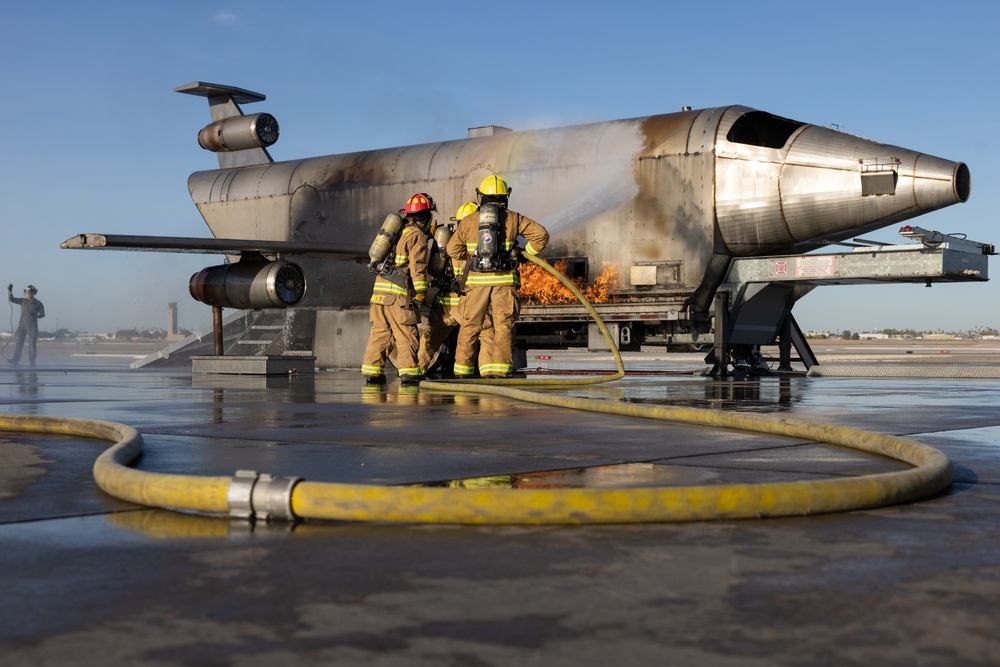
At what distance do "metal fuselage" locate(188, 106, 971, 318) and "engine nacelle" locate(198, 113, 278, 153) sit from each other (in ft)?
11.9

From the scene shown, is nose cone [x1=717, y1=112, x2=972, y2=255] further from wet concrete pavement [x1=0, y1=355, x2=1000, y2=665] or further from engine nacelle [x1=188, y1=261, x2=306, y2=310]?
wet concrete pavement [x1=0, y1=355, x2=1000, y2=665]

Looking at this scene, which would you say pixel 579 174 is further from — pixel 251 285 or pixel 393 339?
pixel 251 285

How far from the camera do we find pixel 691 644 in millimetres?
2123

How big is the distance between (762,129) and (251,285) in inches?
322

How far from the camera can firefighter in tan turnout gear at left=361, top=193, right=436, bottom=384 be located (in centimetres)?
1286

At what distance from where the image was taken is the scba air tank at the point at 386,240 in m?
13.0

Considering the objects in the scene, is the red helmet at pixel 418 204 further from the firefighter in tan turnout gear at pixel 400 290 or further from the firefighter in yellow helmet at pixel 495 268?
the firefighter in yellow helmet at pixel 495 268

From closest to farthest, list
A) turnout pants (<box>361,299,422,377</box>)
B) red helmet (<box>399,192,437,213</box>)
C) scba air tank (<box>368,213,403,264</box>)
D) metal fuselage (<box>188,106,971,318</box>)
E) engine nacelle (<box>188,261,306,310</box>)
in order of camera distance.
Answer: turnout pants (<box>361,299,422,377</box>), scba air tank (<box>368,213,403,264</box>), red helmet (<box>399,192,437,213</box>), metal fuselage (<box>188,106,971,318</box>), engine nacelle (<box>188,261,306,310</box>)

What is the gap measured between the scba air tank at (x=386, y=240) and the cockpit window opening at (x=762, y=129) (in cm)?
494

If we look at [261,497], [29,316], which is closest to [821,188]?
[261,497]

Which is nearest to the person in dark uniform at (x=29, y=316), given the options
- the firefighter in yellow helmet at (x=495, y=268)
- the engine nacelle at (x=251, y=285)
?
the engine nacelle at (x=251, y=285)

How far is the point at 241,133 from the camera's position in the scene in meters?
20.2

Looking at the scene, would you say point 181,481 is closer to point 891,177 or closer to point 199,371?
point 891,177

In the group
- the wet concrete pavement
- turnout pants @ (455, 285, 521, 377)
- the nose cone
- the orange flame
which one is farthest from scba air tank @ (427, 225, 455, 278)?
the wet concrete pavement
